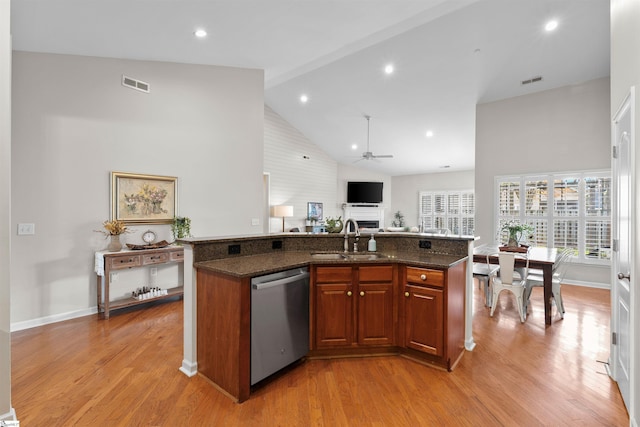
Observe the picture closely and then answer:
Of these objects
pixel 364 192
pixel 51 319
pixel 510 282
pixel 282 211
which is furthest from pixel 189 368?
pixel 364 192

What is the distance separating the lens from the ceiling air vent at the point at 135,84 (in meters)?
4.16

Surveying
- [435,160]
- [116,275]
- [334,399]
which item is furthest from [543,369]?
[435,160]

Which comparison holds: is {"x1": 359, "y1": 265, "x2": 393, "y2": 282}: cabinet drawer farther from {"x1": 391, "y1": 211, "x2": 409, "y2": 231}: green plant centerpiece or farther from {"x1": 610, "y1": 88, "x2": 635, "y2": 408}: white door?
{"x1": 391, "y1": 211, "x2": 409, "y2": 231}: green plant centerpiece

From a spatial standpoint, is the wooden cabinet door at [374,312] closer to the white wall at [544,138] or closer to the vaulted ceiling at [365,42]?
the vaulted ceiling at [365,42]

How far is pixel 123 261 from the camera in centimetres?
386

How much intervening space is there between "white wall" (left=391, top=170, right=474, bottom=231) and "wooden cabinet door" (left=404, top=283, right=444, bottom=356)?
8.86m

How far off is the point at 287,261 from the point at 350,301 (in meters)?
0.66

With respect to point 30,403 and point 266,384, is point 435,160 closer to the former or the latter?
point 266,384

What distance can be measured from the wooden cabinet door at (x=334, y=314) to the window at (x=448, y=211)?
28.9 feet

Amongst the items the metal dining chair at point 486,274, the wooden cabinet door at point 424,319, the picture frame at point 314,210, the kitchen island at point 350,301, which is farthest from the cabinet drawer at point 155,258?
the picture frame at point 314,210

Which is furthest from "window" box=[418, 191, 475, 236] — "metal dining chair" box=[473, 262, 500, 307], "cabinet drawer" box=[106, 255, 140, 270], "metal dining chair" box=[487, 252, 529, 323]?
"cabinet drawer" box=[106, 255, 140, 270]

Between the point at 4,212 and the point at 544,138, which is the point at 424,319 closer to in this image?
the point at 4,212

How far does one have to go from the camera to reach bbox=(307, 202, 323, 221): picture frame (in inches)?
359

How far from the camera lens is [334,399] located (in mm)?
2180
